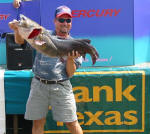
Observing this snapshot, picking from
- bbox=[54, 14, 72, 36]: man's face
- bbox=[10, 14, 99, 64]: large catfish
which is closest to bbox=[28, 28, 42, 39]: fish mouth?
bbox=[10, 14, 99, 64]: large catfish

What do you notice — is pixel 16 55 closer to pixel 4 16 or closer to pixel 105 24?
pixel 4 16

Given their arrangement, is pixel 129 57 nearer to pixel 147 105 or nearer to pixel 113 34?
pixel 113 34

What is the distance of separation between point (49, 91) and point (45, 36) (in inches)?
29.3

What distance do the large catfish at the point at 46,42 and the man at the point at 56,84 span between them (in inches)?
9.2

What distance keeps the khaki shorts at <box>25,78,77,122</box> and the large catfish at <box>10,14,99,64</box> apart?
488mm

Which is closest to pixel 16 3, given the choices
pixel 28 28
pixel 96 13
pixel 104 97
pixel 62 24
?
pixel 96 13

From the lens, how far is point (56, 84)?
2.92m

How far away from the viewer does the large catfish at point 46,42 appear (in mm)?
2174

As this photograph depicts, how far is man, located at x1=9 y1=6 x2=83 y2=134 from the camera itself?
2811 mm

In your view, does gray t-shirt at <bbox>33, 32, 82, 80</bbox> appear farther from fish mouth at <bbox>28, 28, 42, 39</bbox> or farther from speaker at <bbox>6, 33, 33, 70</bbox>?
speaker at <bbox>6, 33, 33, 70</bbox>

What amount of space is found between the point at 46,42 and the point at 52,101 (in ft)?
2.64

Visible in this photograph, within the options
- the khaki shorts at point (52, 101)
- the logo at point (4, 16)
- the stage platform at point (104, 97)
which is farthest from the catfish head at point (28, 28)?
the logo at point (4, 16)

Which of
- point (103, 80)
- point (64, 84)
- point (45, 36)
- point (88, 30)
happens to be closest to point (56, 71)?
point (64, 84)

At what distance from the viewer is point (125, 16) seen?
3.78 meters
